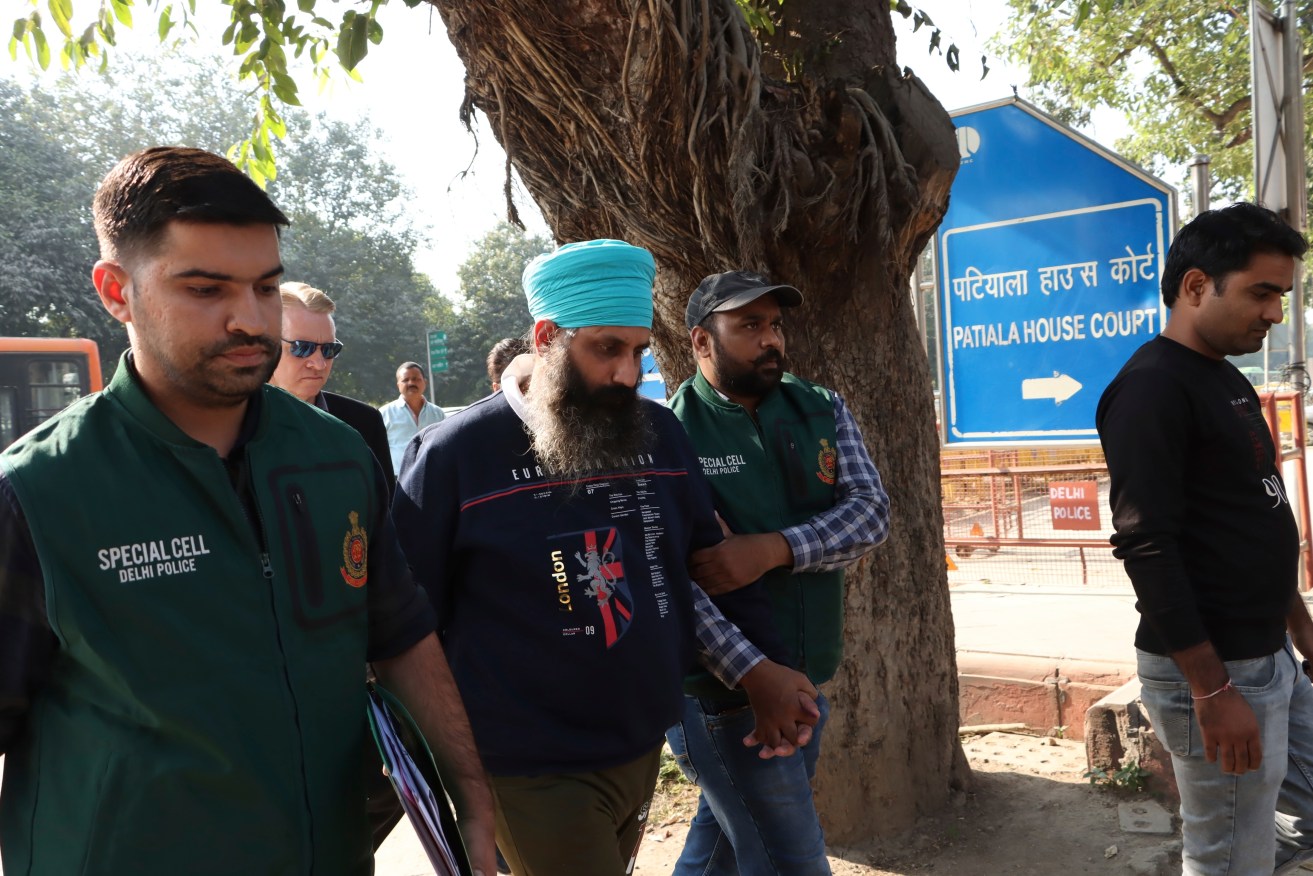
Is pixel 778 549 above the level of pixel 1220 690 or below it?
above

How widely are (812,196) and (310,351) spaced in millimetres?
1837

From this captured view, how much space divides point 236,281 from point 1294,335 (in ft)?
19.2

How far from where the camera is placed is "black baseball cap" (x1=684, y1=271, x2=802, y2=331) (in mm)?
2908

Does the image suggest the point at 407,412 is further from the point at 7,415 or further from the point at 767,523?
the point at 767,523

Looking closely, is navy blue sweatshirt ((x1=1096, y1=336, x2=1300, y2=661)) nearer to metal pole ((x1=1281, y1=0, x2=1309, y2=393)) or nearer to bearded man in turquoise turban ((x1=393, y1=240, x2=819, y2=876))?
bearded man in turquoise turban ((x1=393, y1=240, x2=819, y2=876))

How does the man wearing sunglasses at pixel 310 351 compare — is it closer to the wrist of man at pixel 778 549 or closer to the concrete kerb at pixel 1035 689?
the wrist of man at pixel 778 549

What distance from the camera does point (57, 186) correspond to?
32781mm

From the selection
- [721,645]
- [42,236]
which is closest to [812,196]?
[721,645]

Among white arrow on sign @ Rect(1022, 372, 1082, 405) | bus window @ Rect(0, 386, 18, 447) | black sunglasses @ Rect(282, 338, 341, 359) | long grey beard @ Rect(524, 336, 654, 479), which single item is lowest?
long grey beard @ Rect(524, 336, 654, 479)

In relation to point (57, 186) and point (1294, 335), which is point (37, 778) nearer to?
point (1294, 335)

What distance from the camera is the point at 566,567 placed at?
2238 mm

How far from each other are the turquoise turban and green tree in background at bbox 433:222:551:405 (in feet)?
158

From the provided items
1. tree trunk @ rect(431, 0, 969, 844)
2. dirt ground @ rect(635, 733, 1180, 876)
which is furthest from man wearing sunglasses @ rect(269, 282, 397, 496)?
dirt ground @ rect(635, 733, 1180, 876)

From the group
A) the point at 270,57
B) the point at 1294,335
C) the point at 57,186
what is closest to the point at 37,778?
the point at 270,57
